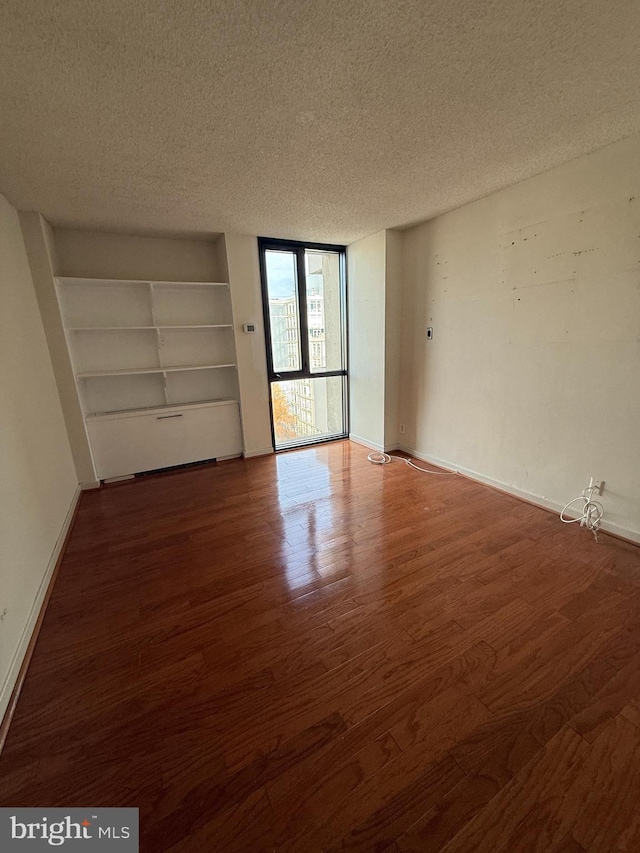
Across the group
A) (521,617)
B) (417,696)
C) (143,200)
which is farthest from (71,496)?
(521,617)

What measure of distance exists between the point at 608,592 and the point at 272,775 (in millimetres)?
1882

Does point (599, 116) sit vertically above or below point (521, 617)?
above

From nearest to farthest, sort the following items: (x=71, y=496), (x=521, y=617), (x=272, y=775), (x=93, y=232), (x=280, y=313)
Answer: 1. (x=272, y=775)
2. (x=521, y=617)
3. (x=71, y=496)
4. (x=93, y=232)
5. (x=280, y=313)

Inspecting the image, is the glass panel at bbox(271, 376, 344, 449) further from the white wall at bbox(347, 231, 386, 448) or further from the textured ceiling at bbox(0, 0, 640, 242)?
the textured ceiling at bbox(0, 0, 640, 242)

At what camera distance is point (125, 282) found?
129 inches

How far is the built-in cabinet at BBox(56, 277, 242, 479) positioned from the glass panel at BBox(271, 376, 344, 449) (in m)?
0.56

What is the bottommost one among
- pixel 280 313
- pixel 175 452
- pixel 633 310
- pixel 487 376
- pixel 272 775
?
pixel 272 775

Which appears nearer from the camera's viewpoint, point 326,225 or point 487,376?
point 487,376

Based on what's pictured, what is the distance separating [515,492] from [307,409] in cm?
267

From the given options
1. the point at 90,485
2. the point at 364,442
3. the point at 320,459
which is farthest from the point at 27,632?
the point at 364,442

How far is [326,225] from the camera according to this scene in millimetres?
3279

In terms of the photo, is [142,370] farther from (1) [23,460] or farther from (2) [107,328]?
(1) [23,460]

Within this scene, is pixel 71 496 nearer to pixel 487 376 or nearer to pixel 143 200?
pixel 143 200

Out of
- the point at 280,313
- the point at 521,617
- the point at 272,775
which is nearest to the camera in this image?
the point at 272,775
